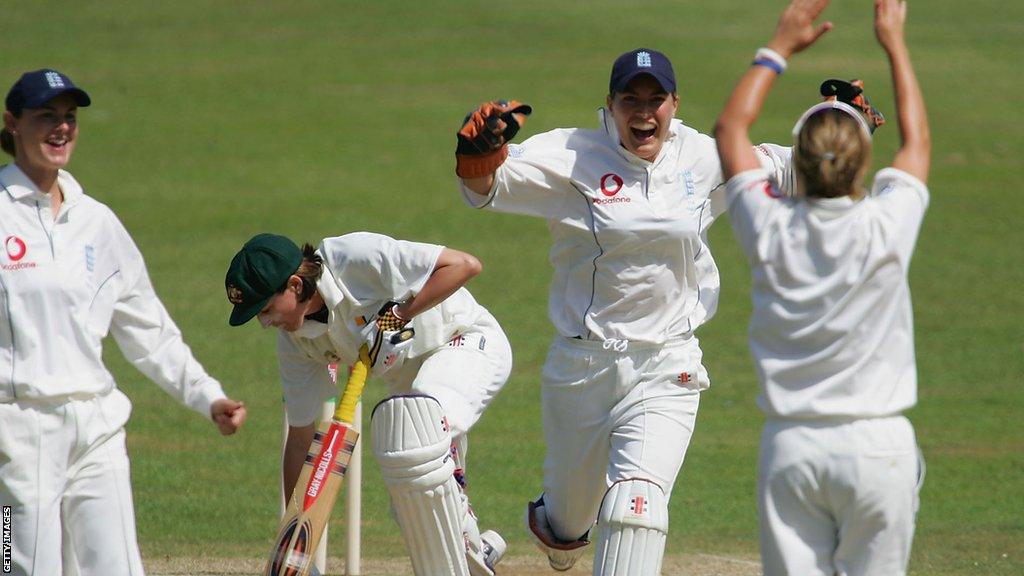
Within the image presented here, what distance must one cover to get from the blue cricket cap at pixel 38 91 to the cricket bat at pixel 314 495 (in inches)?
48.6

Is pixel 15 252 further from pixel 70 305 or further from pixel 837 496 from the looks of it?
pixel 837 496

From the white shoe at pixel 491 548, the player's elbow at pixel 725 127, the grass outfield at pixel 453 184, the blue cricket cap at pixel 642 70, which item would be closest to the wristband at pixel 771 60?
the player's elbow at pixel 725 127

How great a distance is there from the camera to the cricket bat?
15.4 ft

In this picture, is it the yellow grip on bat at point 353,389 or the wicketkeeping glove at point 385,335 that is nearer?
the yellow grip on bat at point 353,389

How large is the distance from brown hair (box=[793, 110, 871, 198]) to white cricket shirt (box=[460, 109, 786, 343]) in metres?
1.38

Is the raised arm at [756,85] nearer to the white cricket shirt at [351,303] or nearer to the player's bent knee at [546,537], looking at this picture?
the white cricket shirt at [351,303]

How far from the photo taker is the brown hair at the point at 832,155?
338 centimetres

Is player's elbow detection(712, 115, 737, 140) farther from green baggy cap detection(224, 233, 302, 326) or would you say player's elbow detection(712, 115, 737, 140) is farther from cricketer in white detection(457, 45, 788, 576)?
green baggy cap detection(224, 233, 302, 326)

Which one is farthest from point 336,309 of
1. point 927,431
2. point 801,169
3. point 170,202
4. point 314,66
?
point 314,66

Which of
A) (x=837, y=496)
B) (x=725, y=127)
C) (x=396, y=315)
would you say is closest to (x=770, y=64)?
(x=725, y=127)

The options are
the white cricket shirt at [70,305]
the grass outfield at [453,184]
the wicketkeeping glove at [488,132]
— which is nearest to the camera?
the white cricket shirt at [70,305]

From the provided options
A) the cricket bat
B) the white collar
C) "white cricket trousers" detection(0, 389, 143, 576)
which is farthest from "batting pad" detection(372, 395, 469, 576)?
the white collar

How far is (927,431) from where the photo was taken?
8.94 metres

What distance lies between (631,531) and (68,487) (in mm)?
1588
